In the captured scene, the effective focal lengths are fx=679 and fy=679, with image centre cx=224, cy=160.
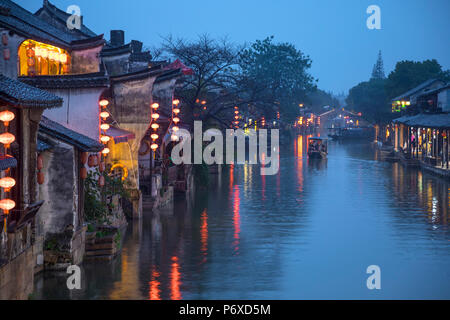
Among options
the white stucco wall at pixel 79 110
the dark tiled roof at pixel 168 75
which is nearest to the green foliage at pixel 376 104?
the dark tiled roof at pixel 168 75

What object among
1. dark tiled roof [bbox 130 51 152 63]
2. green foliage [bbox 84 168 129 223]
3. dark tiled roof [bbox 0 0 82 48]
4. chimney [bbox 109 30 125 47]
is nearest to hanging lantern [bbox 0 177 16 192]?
green foliage [bbox 84 168 129 223]

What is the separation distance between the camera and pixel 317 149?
65.3 meters

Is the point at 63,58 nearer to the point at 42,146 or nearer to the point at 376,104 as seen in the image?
the point at 42,146

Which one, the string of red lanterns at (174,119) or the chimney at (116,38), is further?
the chimney at (116,38)

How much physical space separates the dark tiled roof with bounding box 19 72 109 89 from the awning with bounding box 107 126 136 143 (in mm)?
3125

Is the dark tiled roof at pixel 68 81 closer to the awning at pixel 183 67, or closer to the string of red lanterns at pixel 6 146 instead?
the string of red lanterns at pixel 6 146

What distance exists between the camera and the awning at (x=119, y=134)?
24711 millimetres

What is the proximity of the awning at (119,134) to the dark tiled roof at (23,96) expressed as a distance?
9967mm

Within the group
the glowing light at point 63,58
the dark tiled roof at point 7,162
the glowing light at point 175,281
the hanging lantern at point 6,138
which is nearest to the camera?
the dark tiled roof at point 7,162

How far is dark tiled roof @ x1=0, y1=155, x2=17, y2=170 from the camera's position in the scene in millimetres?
12311

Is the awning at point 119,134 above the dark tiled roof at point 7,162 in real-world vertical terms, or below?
above

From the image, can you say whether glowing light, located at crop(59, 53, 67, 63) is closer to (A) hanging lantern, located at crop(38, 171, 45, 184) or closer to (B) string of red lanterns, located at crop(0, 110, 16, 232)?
(A) hanging lantern, located at crop(38, 171, 45, 184)

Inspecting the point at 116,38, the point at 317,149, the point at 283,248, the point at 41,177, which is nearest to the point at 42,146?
the point at 41,177

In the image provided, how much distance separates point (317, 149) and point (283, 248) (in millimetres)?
44892
